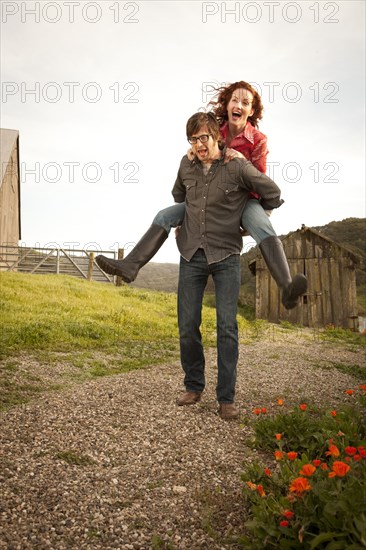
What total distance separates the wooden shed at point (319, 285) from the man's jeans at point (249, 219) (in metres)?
11.8

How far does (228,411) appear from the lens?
3.99m

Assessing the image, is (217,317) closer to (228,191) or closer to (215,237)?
(215,237)

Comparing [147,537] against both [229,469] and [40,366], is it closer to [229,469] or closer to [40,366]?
[229,469]

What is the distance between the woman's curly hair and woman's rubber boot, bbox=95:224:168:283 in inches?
50.7

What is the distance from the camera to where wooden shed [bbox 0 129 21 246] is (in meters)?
20.7

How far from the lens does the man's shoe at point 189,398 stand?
4.28 meters

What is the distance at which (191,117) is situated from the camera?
13.0 ft

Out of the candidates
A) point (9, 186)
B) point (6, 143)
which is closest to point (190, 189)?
point (6, 143)

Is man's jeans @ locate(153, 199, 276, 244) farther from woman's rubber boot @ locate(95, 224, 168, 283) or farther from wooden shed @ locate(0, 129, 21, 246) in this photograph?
wooden shed @ locate(0, 129, 21, 246)

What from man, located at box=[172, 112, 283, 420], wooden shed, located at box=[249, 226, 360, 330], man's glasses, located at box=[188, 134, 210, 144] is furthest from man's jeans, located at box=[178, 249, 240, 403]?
wooden shed, located at box=[249, 226, 360, 330]

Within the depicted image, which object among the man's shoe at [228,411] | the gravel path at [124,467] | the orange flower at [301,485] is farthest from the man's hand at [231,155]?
the orange flower at [301,485]

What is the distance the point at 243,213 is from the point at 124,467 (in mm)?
2395

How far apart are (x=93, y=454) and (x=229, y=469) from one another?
3.08ft

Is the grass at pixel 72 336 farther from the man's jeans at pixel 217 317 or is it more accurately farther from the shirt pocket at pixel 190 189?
the shirt pocket at pixel 190 189
